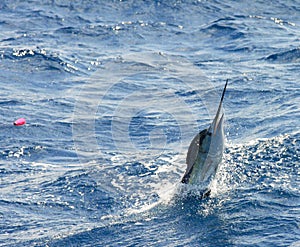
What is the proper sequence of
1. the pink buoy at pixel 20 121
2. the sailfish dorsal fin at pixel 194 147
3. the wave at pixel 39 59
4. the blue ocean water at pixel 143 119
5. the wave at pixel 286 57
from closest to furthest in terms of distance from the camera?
1. the sailfish dorsal fin at pixel 194 147
2. the blue ocean water at pixel 143 119
3. the pink buoy at pixel 20 121
4. the wave at pixel 39 59
5. the wave at pixel 286 57

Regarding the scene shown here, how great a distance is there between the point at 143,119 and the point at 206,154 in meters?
5.67

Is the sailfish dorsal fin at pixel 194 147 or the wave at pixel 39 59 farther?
the wave at pixel 39 59

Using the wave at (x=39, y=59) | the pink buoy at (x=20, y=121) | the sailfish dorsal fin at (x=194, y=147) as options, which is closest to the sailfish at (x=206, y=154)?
the sailfish dorsal fin at (x=194, y=147)

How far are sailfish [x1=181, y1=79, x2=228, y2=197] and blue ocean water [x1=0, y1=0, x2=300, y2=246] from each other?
19.5 inches

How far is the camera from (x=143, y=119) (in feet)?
54.8

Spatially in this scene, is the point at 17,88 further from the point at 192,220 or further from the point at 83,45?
the point at 192,220

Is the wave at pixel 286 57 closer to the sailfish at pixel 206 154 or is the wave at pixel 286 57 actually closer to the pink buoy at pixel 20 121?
the pink buoy at pixel 20 121

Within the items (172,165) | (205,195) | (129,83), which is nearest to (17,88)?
(129,83)

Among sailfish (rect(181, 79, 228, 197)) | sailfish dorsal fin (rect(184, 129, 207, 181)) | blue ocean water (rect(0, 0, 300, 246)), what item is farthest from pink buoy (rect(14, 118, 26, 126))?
sailfish dorsal fin (rect(184, 129, 207, 181))

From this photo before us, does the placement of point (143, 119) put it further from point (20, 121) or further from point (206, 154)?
point (206, 154)

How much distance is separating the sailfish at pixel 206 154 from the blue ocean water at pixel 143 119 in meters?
0.50

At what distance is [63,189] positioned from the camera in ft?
42.0

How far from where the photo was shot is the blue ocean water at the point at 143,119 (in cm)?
1119

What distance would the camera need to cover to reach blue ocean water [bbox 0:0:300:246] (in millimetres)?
11188
